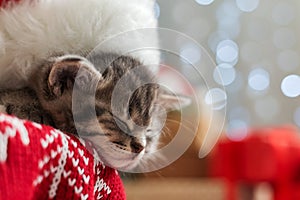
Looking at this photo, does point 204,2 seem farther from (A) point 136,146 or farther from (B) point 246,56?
(A) point 136,146

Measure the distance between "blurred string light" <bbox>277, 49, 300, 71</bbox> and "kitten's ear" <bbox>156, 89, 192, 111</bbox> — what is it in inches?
80.7

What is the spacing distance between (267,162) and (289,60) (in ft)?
3.91

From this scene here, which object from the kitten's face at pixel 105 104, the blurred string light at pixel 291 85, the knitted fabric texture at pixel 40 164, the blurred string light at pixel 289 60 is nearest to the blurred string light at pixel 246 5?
the blurred string light at pixel 289 60

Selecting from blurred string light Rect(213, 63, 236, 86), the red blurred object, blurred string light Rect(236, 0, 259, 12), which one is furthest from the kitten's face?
blurred string light Rect(236, 0, 259, 12)

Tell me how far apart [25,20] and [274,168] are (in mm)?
1213

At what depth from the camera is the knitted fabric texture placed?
399mm

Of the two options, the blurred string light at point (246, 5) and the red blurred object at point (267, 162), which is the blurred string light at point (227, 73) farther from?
the red blurred object at point (267, 162)

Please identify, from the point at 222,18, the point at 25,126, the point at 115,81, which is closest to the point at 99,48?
the point at 115,81

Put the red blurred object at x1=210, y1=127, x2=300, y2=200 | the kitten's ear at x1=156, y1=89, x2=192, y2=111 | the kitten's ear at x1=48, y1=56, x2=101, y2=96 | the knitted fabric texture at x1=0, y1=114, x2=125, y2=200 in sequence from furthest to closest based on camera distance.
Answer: the red blurred object at x1=210, y1=127, x2=300, y2=200 → the kitten's ear at x1=156, y1=89, x2=192, y2=111 → the kitten's ear at x1=48, y1=56, x2=101, y2=96 → the knitted fabric texture at x1=0, y1=114, x2=125, y2=200

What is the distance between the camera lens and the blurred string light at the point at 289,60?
2760 millimetres

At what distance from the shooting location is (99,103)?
624 millimetres

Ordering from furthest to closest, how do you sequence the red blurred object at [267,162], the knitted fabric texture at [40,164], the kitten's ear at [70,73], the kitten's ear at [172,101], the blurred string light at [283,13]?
the blurred string light at [283,13] < the red blurred object at [267,162] < the kitten's ear at [172,101] < the kitten's ear at [70,73] < the knitted fabric texture at [40,164]

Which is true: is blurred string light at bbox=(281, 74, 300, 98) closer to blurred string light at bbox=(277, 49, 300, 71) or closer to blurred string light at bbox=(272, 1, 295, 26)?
blurred string light at bbox=(277, 49, 300, 71)

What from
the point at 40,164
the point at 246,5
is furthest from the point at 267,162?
the point at 40,164
